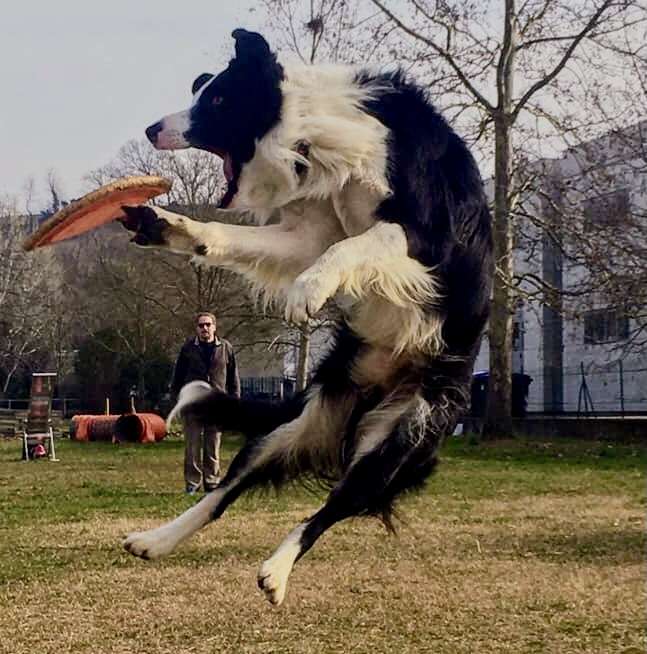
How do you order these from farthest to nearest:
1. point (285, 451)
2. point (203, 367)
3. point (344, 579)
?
point (203, 367) < point (344, 579) < point (285, 451)

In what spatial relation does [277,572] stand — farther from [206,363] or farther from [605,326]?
[605,326]

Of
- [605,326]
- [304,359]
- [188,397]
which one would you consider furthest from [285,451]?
[605,326]

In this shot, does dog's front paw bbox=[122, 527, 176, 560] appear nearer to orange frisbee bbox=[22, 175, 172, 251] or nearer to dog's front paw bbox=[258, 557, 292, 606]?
dog's front paw bbox=[258, 557, 292, 606]

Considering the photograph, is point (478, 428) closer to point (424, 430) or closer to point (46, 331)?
point (46, 331)

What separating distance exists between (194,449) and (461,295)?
31.4 ft

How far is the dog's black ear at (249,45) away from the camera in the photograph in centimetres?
423

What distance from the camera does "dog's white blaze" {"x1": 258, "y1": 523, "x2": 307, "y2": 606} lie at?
13.6ft

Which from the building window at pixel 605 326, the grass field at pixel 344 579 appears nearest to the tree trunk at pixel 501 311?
the building window at pixel 605 326

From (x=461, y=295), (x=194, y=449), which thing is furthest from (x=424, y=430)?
(x=194, y=449)

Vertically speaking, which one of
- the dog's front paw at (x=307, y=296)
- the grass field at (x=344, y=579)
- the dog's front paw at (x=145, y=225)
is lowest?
the grass field at (x=344, y=579)

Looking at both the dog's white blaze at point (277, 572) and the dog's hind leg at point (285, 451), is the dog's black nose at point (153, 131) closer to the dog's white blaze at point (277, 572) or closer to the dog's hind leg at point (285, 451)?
the dog's hind leg at point (285, 451)

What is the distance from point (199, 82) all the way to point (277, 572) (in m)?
1.93

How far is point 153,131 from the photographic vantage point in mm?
4258

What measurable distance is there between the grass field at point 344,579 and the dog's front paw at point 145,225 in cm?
157
